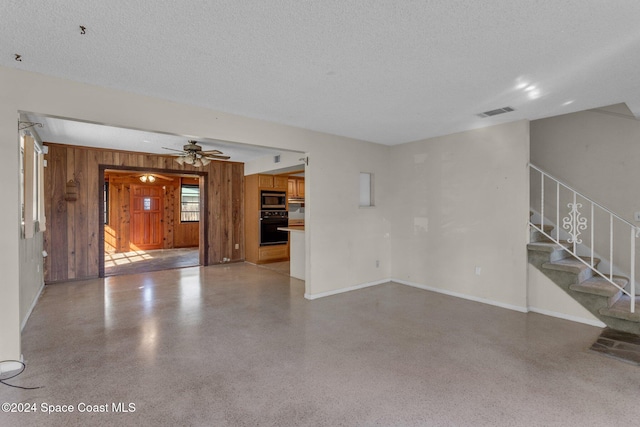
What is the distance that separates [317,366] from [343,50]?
2.57 m

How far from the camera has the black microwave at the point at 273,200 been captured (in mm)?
7625

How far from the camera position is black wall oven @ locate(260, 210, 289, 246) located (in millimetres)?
7594

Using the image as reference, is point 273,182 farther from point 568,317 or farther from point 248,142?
point 568,317

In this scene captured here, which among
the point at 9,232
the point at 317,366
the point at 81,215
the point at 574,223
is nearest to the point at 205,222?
the point at 81,215

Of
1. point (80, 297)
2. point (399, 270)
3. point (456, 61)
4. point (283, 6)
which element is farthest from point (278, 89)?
point (80, 297)

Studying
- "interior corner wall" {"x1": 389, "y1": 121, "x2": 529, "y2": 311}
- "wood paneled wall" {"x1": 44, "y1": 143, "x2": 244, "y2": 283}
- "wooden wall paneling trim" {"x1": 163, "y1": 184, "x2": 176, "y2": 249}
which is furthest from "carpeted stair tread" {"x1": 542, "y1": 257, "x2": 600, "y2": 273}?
"wooden wall paneling trim" {"x1": 163, "y1": 184, "x2": 176, "y2": 249}

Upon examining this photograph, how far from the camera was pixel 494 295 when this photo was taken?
14.4ft

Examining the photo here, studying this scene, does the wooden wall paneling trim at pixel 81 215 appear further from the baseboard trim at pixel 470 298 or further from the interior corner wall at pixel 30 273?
the baseboard trim at pixel 470 298

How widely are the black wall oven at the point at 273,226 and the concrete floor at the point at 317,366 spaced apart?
3175mm

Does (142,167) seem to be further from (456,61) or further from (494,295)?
(494,295)

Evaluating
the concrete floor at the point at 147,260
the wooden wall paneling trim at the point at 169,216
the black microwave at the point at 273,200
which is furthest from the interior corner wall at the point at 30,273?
the wooden wall paneling trim at the point at 169,216

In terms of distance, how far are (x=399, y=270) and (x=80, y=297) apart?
5182 mm

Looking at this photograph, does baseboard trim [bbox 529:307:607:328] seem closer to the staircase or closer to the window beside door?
the staircase

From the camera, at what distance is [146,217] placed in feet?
33.2
